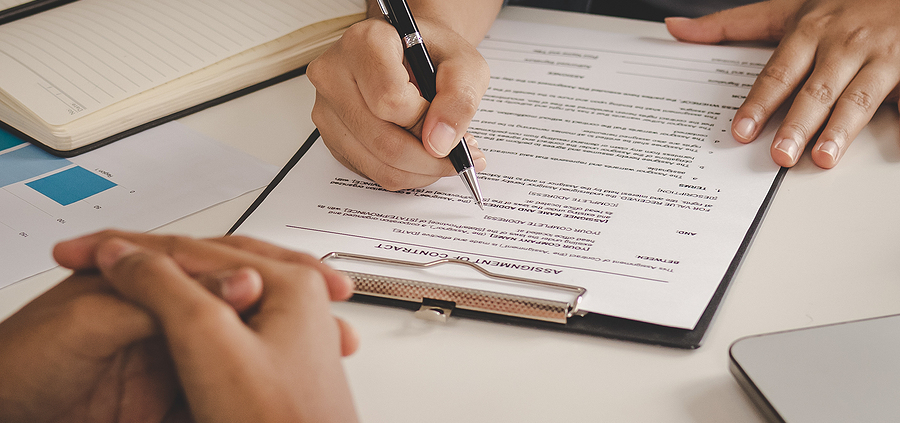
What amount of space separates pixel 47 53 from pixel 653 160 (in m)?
0.71

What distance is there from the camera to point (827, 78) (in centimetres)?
69

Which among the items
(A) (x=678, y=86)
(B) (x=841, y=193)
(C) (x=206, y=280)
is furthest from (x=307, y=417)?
(A) (x=678, y=86)

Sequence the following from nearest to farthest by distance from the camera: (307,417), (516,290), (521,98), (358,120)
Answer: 1. (307,417)
2. (516,290)
3. (358,120)
4. (521,98)

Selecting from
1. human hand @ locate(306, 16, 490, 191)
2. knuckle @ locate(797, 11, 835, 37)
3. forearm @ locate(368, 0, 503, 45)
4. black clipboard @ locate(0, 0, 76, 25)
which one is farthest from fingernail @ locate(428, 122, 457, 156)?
black clipboard @ locate(0, 0, 76, 25)

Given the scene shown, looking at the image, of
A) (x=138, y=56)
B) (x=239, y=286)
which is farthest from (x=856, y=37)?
(x=138, y=56)

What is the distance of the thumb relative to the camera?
0.82 meters

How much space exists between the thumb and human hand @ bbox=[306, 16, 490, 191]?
0.35 metres

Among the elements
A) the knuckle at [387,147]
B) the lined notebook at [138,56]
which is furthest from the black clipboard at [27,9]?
the knuckle at [387,147]

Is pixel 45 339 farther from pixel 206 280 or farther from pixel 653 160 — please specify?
pixel 653 160

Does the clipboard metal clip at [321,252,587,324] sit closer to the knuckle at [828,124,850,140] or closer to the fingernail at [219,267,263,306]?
the fingernail at [219,267,263,306]

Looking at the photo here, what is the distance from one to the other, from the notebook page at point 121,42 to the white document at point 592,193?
0.24 metres

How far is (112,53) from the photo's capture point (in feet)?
2.63

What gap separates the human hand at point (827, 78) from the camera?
2.07ft

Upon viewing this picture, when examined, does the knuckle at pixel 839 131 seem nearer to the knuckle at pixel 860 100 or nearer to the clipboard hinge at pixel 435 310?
the knuckle at pixel 860 100
